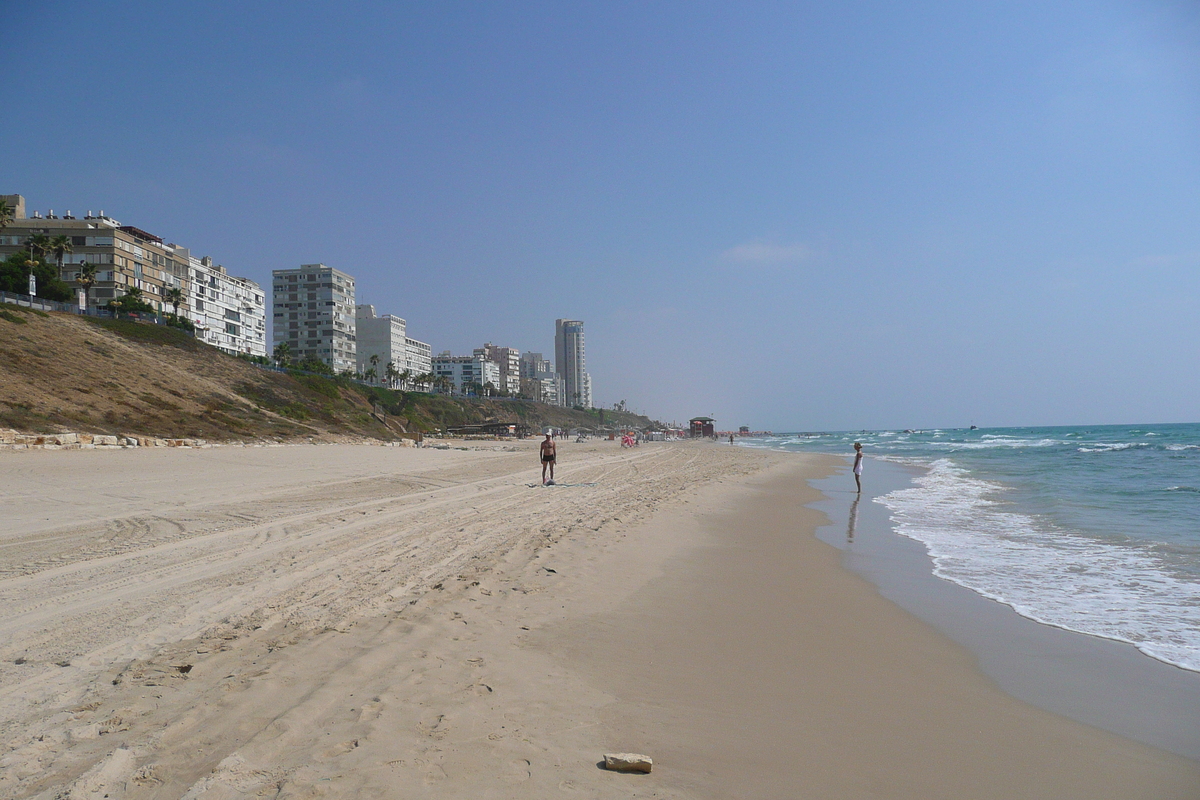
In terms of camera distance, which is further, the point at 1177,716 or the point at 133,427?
the point at 133,427

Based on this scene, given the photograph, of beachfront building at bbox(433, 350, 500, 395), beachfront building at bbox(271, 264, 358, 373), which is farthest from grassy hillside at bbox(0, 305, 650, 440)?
beachfront building at bbox(433, 350, 500, 395)

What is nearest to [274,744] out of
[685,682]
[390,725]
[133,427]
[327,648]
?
[390,725]

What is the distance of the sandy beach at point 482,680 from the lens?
297 cm

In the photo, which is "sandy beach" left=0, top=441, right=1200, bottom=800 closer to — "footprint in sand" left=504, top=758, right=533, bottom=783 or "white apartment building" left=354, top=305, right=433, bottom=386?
"footprint in sand" left=504, top=758, right=533, bottom=783

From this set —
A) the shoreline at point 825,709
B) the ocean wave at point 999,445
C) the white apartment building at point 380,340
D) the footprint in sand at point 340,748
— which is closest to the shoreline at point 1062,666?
the shoreline at point 825,709

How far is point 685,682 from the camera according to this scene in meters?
4.28

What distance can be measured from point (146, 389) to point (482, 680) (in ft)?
131

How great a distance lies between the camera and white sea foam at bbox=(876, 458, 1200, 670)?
594cm

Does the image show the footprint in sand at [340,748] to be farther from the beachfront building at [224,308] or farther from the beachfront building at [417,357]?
the beachfront building at [417,357]

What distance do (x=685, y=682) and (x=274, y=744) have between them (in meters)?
2.50

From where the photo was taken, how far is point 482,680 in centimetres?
400

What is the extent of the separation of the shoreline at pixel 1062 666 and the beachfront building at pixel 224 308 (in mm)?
84756

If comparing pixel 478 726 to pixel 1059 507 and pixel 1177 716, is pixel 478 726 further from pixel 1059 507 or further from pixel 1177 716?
pixel 1059 507

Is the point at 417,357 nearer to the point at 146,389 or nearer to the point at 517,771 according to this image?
the point at 146,389
